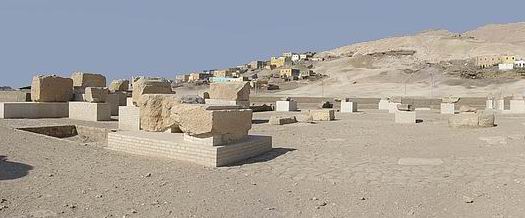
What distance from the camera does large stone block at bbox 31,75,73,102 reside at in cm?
1565

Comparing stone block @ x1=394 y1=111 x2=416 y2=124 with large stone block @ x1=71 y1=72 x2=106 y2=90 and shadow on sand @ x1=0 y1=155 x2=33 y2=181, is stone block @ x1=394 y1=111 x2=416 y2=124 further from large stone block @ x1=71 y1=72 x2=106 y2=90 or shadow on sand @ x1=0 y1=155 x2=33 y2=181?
shadow on sand @ x1=0 y1=155 x2=33 y2=181

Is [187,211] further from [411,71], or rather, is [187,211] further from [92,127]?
[411,71]

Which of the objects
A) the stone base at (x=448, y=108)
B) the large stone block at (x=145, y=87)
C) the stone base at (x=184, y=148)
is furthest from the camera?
the stone base at (x=448, y=108)

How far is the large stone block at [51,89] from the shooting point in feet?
51.3

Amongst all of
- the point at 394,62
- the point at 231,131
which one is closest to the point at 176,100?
the point at 231,131

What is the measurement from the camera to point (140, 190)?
19.9 ft

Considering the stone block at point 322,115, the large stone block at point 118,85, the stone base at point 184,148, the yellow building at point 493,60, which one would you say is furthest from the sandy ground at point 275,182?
the yellow building at point 493,60

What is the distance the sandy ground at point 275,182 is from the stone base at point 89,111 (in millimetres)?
5200

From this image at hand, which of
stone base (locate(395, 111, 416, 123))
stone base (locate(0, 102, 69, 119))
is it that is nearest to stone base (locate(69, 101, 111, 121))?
stone base (locate(0, 102, 69, 119))

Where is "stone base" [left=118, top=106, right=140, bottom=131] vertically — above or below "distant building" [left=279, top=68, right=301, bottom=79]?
below

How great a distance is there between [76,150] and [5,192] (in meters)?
2.97

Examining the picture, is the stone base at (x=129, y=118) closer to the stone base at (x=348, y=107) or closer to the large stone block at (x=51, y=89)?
the large stone block at (x=51, y=89)

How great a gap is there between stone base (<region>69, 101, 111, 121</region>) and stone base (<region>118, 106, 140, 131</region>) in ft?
8.11

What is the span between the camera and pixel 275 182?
684 centimetres
